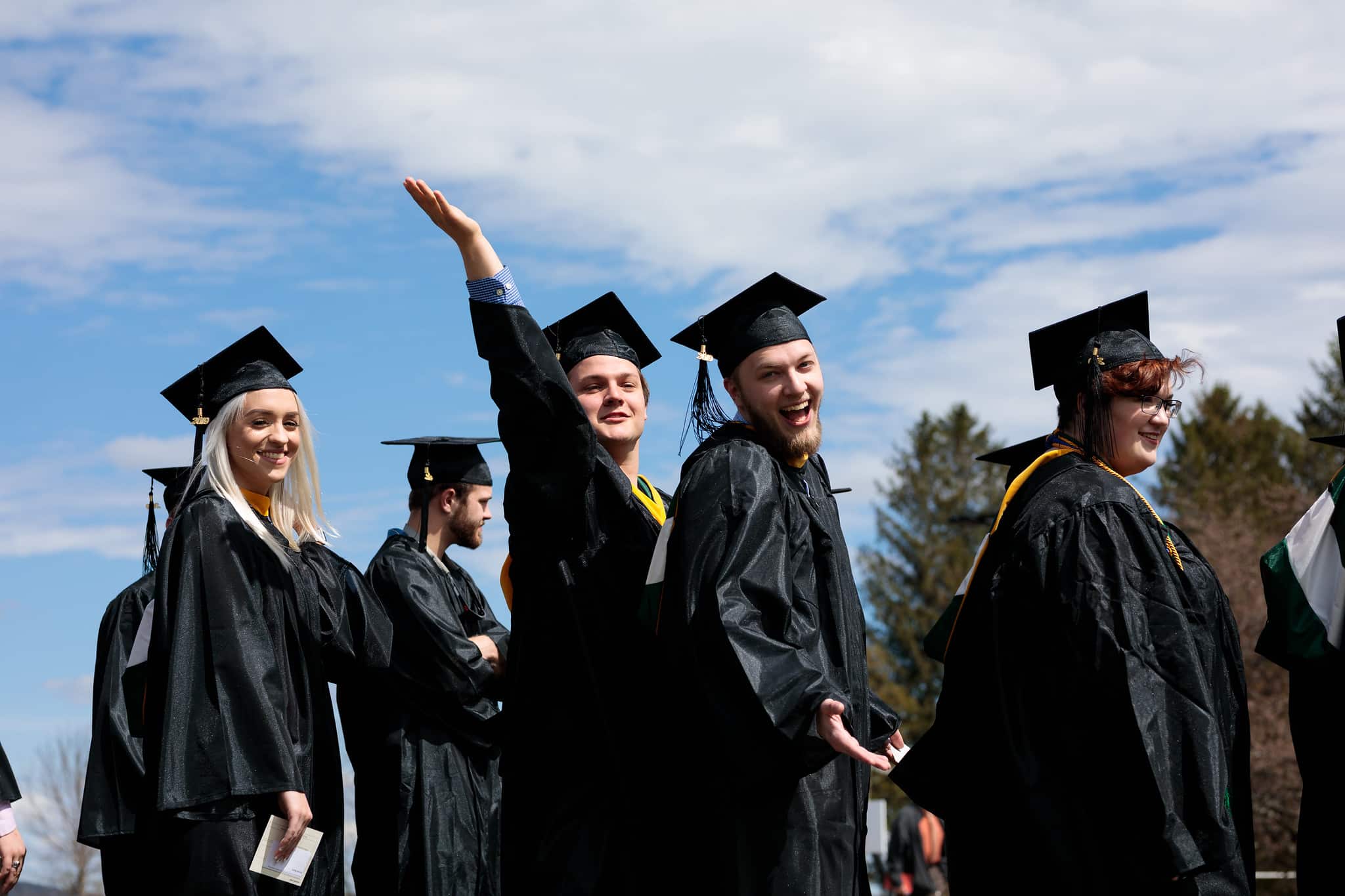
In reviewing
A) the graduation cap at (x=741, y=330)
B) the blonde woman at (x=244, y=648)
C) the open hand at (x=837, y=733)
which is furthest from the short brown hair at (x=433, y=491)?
the open hand at (x=837, y=733)

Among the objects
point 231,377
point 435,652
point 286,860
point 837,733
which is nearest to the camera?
point 837,733

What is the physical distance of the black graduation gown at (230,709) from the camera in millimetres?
4855

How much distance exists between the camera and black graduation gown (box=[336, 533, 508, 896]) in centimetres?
670

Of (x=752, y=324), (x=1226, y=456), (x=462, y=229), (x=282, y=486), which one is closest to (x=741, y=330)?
(x=752, y=324)

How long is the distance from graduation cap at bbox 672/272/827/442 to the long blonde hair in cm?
156

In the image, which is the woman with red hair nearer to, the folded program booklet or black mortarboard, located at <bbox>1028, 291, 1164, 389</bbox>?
black mortarboard, located at <bbox>1028, 291, 1164, 389</bbox>

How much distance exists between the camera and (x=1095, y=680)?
180 inches

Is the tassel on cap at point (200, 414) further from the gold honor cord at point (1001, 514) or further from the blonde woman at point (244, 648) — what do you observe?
the gold honor cord at point (1001, 514)

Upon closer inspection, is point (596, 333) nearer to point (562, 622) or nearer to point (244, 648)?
point (562, 622)

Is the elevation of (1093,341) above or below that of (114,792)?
above

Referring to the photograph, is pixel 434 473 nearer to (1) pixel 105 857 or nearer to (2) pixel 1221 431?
(1) pixel 105 857

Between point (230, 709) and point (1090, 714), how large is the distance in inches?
105

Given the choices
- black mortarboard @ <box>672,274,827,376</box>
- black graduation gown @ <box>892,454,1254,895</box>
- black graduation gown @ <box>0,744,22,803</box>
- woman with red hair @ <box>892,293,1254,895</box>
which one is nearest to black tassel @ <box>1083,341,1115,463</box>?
woman with red hair @ <box>892,293,1254,895</box>

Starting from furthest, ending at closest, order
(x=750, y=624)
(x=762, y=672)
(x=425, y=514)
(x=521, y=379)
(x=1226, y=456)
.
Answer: (x=1226, y=456) → (x=425, y=514) → (x=521, y=379) → (x=750, y=624) → (x=762, y=672)
